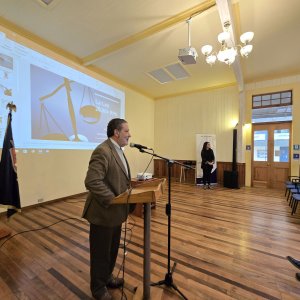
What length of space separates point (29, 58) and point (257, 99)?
21.4 feet

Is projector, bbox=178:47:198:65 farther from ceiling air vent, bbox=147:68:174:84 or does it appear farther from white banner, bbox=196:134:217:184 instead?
white banner, bbox=196:134:217:184

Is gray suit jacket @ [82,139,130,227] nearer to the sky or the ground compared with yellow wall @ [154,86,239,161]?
nearer to the ground

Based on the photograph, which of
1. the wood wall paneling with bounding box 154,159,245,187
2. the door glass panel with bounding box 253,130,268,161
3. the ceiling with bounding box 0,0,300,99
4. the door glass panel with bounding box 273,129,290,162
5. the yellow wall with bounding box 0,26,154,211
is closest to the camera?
the ceiling with bounding box 0,0,300,99

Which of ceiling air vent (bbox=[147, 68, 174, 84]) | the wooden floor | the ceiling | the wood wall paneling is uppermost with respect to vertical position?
the ceiling

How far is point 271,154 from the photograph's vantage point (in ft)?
19.5

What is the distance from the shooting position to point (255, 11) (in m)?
3.08

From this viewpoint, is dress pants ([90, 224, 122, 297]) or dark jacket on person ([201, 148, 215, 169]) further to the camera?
dark jacket on person ([201, 148, 215, 169])

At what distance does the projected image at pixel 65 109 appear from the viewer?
3787 mm

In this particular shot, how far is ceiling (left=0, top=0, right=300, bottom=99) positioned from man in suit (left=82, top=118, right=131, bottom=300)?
2655 mm

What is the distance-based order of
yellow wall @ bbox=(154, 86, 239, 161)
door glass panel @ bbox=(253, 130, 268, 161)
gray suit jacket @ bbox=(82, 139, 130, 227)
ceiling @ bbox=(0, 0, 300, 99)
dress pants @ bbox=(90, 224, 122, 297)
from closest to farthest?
gray suit jacket @ bbox=(82, 139, 130, 227)
dress pants @ bbox=(90, 224, 122, 297)
ceiling @ bbox=(0, 0, 300, 99)
door glass panel @ bbox=(253, 130, 268, 161)
yellow wall @ bbox=(154, 86, 239, 161)

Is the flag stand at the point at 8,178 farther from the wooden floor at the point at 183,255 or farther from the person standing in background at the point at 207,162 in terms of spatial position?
the person standing in background at the point at 207,162

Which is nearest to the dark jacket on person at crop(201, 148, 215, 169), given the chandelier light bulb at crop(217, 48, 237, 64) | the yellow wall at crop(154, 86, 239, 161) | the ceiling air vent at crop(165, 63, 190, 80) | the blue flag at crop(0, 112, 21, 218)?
the yellow wall at crop(154, 86, 239, 161)

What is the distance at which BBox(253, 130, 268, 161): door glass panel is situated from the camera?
6.04 metres

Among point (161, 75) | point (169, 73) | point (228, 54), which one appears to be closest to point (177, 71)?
point (169, 73)
